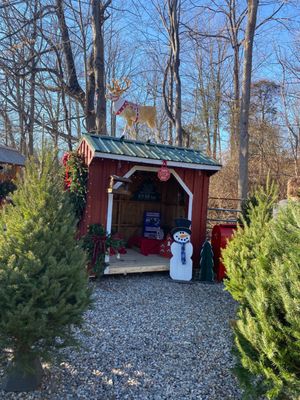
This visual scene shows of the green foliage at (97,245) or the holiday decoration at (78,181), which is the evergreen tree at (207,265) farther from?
the holiday decoration at (78,181)

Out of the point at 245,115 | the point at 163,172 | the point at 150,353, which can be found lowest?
the point at 150,353

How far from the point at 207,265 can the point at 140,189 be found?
10.3 ft

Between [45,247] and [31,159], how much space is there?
812mm

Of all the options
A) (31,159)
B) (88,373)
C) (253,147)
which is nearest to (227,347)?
(88,373)

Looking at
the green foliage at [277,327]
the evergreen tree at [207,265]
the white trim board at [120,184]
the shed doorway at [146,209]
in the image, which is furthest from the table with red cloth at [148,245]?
the green foliage at [277,327]

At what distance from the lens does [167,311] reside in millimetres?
4867

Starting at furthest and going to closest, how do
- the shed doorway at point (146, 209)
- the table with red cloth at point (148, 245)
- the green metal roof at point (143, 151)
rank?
the shed doorway at point (146, 209) < the table with red cloth at point (148, 245) < the green metal roof at point (143, 151)

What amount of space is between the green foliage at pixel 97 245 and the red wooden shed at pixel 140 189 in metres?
0.23

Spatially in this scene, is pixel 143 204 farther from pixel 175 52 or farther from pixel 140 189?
pixel 175 52

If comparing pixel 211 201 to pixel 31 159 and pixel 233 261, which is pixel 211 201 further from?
pixel 31 159

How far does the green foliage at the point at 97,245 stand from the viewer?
19.7 feet

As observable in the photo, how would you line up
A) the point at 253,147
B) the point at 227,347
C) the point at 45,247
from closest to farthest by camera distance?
the point at 45,247
the point at 227,347
the point at 253,147

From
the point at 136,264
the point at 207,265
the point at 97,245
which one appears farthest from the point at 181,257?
the point at 97,245

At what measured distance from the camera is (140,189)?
9047 millimetres
